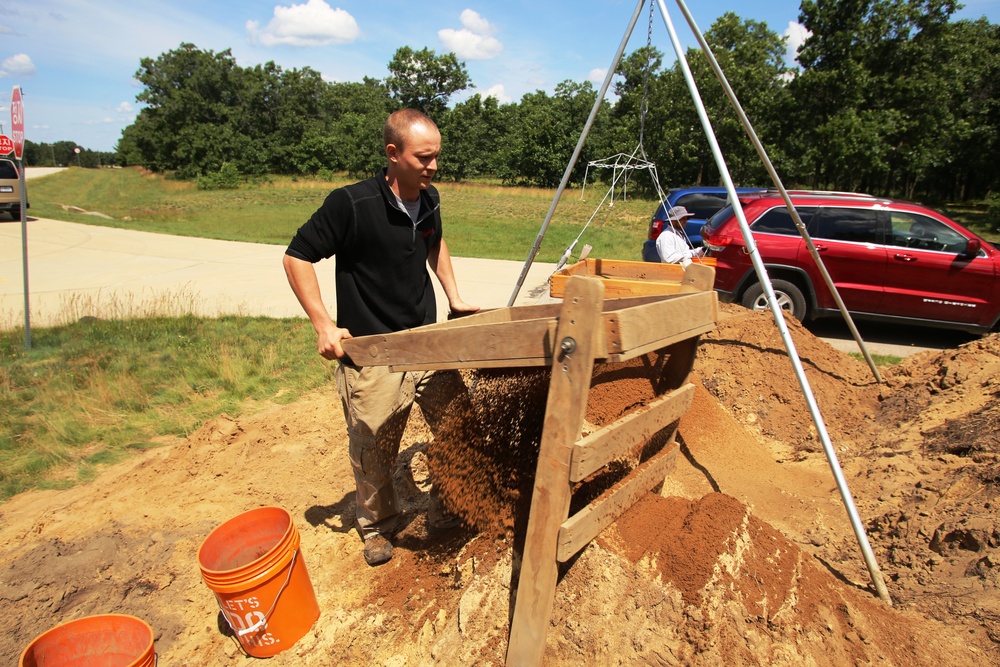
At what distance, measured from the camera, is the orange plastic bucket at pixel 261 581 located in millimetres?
2428

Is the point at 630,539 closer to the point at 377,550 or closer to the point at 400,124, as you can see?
the point at 377,550

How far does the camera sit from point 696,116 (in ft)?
75.8

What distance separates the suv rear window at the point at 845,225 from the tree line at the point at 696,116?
8.75 ft

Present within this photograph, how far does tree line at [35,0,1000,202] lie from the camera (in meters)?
24.6

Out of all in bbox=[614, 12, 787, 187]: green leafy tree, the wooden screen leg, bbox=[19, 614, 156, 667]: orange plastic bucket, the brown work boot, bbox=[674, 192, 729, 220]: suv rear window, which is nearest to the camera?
the wooden screen leg

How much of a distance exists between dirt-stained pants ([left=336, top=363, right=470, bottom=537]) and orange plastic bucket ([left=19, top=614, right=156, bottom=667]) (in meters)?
1.05

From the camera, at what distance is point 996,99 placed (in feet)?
94.3

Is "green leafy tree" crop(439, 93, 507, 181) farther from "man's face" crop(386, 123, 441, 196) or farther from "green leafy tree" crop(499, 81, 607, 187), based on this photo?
"man's face" crop(386, 123, 441, 196)

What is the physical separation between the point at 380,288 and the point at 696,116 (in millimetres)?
23287

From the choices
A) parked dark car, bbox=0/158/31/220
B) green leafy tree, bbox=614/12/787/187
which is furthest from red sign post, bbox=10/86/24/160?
green leafy tree, bbox=614/12/787/187

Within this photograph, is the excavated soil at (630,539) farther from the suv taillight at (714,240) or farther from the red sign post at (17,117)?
the red sign post at (17,117)

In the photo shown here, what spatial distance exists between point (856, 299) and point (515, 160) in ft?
135

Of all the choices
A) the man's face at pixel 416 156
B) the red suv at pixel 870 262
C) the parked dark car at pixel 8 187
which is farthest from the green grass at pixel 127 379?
the parked dark car at pixel 8 187

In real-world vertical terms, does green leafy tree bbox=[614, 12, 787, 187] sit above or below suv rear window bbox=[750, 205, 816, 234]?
above
